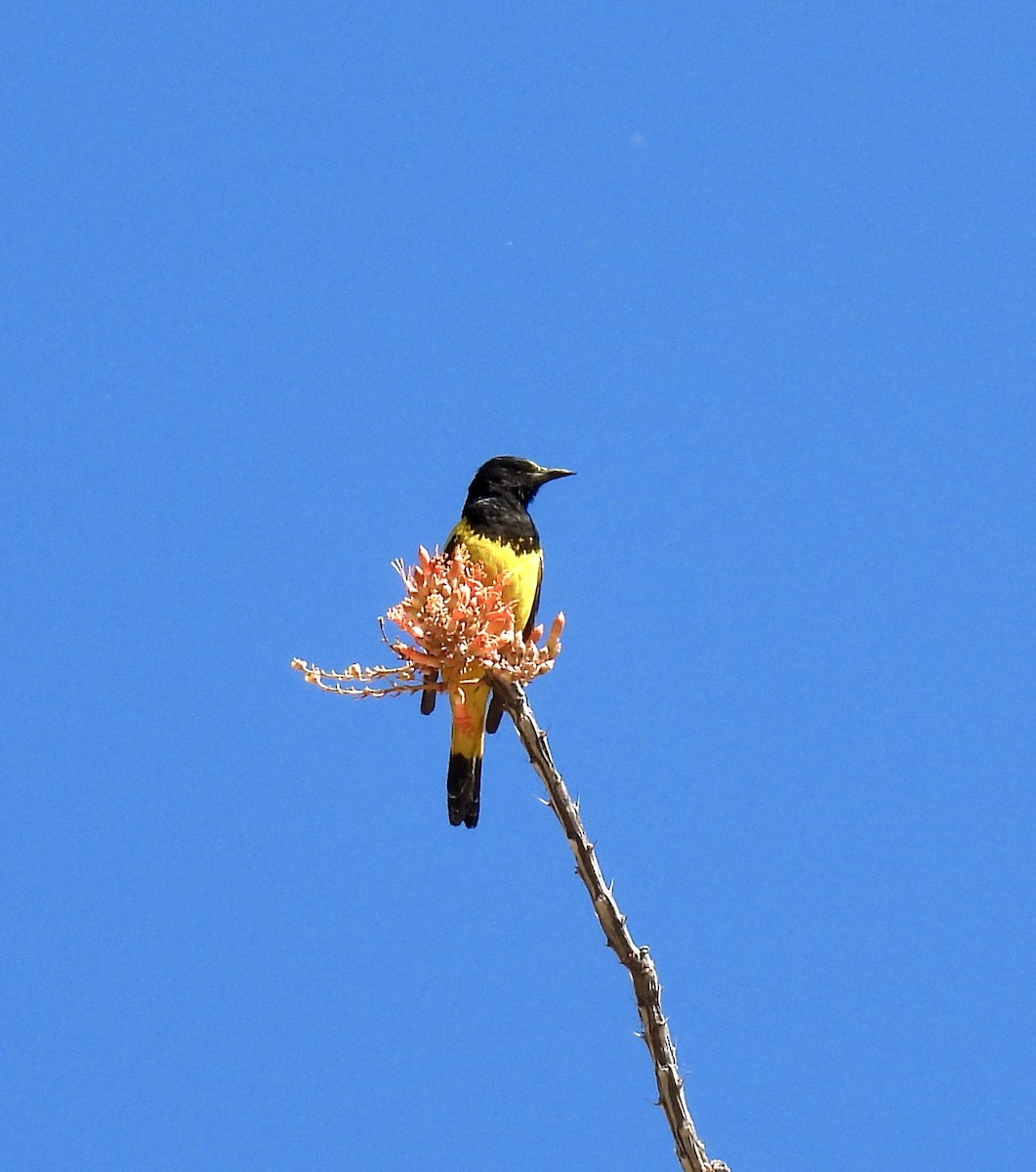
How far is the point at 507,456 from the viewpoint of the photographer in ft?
23.7

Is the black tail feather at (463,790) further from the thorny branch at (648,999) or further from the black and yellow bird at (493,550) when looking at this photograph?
the thorny branch at (648,999)

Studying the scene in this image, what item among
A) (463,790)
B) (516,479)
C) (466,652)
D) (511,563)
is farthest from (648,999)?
(516,479)

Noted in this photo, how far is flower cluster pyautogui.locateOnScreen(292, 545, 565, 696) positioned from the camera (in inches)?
185

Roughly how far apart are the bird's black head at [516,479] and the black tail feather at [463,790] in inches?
54.5

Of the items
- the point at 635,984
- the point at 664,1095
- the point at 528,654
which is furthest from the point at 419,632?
the point at 664,1095

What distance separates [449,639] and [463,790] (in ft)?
6.20

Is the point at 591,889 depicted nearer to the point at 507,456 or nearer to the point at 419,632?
the point at 419,632

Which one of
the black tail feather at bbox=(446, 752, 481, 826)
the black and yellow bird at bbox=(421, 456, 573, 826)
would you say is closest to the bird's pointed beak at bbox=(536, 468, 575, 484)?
the black and yellow bird at bbox=(421, 456, 573, 826)

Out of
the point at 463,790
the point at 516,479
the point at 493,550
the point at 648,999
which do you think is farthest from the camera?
the point at 516,479

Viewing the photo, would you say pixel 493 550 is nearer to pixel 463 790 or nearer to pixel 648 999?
pixel 463 790

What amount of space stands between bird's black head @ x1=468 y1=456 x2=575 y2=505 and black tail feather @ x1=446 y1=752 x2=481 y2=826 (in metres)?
1.38

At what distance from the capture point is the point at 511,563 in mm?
6891

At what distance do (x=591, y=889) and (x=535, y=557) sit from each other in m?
2.90

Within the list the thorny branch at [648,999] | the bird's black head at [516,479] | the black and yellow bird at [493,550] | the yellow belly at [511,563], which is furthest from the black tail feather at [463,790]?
the thorny branch at [648,999]
